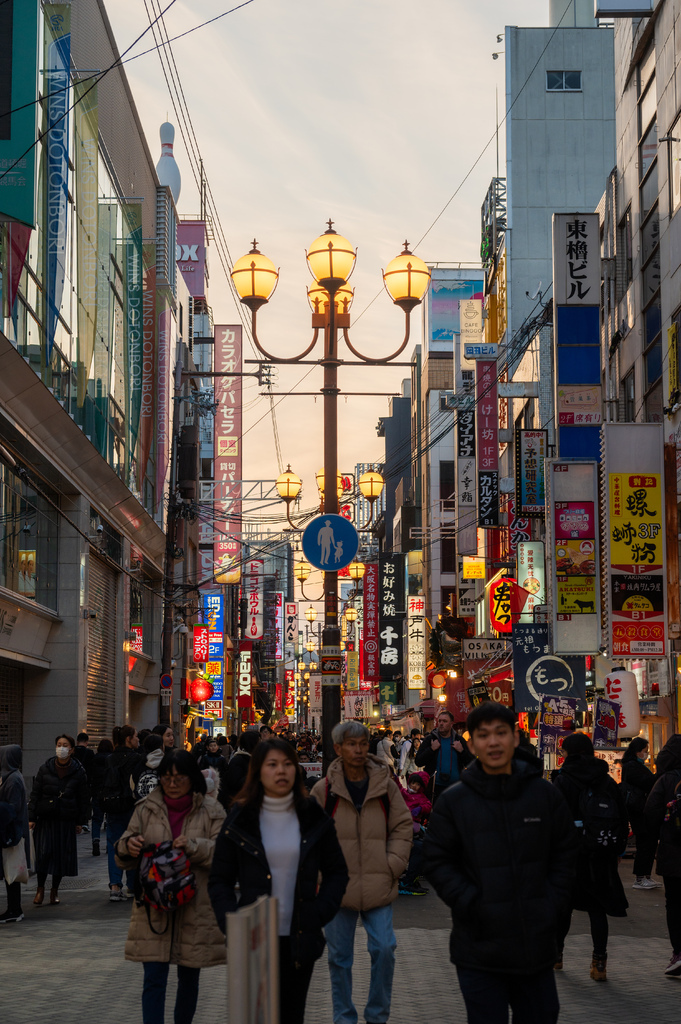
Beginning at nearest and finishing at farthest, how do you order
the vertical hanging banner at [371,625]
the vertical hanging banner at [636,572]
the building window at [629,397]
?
the vertical hanging banner at [636,572]
the building window at [629,397]
the vertical hanging banner at [371,625]

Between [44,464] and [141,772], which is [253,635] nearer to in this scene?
[44,464]

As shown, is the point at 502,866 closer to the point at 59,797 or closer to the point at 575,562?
the point at 59,797

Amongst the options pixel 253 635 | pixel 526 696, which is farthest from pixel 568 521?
pixel 253 635

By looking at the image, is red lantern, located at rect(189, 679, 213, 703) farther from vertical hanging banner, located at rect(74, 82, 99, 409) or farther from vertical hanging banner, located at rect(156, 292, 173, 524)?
vertical hanging banner, located at rect(74, 82, 99, 409)

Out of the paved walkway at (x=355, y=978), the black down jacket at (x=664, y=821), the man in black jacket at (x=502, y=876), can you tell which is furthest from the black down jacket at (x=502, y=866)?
the black down jacket at (x=664, y=821)

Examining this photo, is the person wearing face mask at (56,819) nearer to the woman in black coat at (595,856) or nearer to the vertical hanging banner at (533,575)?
the woman in black coat at (595,856)

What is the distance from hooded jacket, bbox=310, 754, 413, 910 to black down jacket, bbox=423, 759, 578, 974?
208 cm

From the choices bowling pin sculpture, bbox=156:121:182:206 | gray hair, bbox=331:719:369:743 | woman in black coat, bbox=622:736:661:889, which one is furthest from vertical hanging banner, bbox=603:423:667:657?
bowling pin sculpture, bbox=156:121:182:206

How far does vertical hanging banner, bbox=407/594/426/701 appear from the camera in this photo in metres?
67.8

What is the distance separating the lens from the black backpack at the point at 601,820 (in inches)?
375

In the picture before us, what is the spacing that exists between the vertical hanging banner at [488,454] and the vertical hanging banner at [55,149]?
2220cm

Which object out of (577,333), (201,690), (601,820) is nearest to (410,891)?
(601,820)

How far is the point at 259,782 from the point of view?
6031mm

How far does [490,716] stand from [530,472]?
2639 cm
